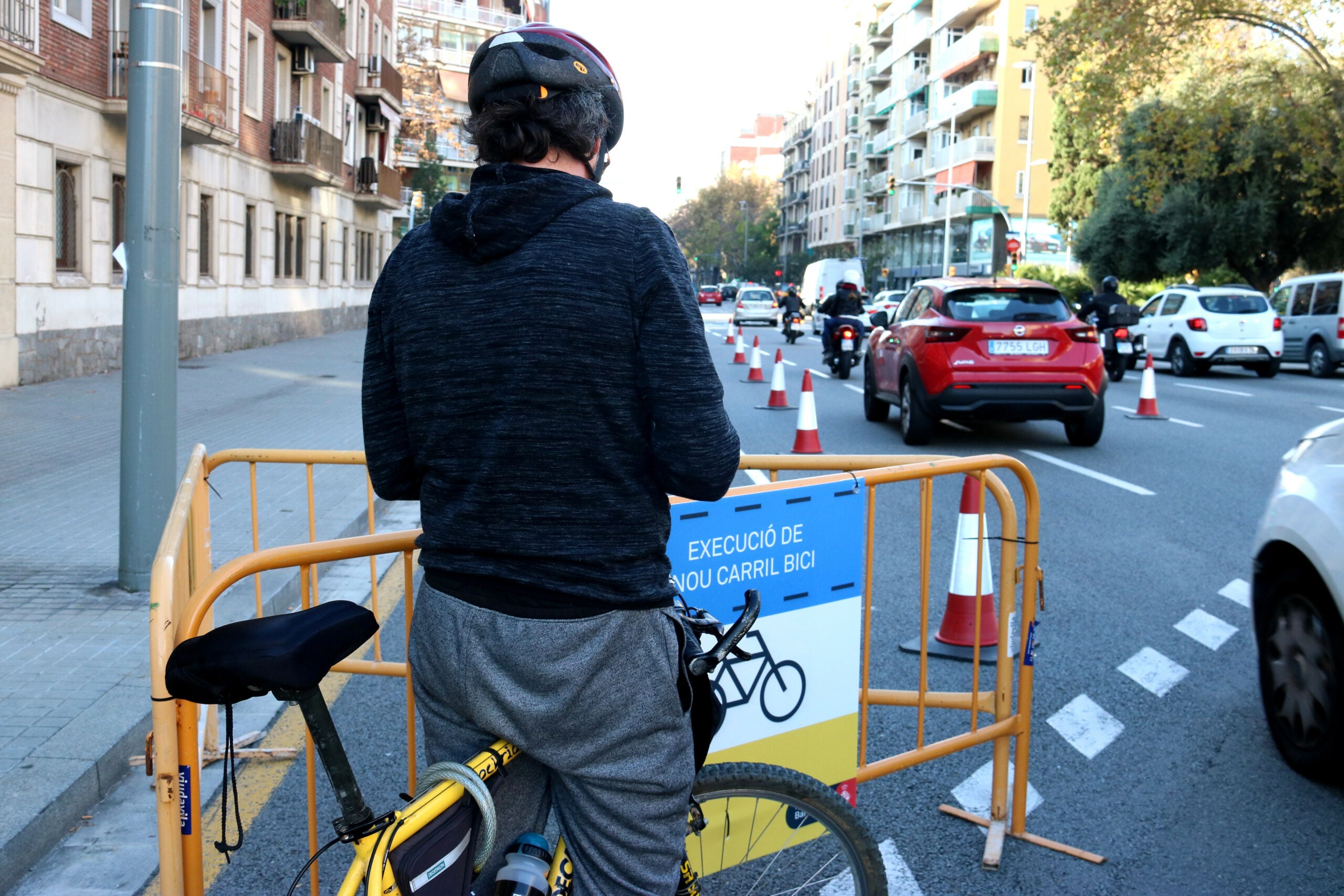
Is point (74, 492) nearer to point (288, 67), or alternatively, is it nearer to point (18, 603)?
point (18, 603)

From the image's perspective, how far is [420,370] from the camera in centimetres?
197

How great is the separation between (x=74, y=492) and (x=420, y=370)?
7.62 metres

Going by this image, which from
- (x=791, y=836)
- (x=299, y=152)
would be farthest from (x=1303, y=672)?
(x=299, y=152)

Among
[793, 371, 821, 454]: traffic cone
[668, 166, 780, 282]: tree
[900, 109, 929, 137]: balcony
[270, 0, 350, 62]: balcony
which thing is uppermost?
[900, 109, 929, 137]: balcony

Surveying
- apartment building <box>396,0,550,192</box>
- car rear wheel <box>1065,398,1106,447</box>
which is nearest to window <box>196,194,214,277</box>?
car rear wheel <box>1065,398,1106,447</box>

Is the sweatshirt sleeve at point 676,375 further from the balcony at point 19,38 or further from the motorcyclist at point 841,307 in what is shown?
the motorcyclist at point 841,307

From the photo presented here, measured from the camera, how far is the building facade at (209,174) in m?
16.7

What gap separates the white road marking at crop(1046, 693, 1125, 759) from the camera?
441cm

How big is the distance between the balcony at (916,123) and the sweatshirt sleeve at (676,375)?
7855 cm

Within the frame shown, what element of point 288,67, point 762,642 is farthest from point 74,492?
point 288,67

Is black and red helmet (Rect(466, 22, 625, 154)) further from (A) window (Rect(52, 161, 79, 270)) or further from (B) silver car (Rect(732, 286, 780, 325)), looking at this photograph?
(B) silver car (Rect(732, 286, 780, 325))

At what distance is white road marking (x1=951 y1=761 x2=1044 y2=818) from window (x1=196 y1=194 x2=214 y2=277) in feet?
73.6

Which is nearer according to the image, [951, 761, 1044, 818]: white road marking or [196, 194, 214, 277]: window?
[951, 761, 1044, 818]: white road marking

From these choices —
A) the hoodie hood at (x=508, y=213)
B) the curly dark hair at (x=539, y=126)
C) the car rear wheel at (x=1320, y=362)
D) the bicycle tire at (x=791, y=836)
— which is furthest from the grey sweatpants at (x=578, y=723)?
the car rear wheel at (x=1320, y=362)
